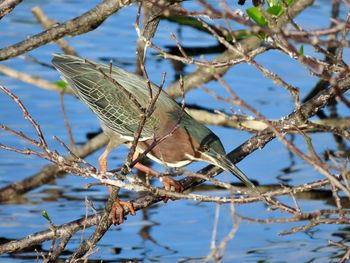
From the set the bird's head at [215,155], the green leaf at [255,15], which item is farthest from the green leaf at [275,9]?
the bird's head at [215,155]

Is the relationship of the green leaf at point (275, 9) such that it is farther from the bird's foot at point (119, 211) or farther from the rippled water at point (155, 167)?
the bird's foot at point (119, 211)

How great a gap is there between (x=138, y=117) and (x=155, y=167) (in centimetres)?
228

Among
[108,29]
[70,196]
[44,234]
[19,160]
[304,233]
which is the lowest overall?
[44,234]

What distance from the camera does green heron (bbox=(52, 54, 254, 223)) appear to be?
5.06 meters

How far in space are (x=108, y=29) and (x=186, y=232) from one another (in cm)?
396

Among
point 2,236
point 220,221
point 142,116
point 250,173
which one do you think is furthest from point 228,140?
point 142,116

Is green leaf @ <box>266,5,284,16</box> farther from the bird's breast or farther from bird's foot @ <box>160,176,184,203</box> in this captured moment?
the bird's breast

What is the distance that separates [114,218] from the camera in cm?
→ 475

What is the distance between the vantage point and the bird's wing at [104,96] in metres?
5.29

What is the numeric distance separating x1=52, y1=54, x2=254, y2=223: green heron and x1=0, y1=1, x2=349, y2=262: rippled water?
0.41m

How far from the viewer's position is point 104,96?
212 inches

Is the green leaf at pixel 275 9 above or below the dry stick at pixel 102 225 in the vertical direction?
above

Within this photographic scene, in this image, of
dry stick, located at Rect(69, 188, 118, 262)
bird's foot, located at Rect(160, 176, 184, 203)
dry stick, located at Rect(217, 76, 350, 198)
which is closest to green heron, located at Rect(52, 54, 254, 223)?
bird's foot, located at Rect(160, 176, 184, 203)

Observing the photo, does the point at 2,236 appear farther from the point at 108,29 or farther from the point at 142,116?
the point at 108,29
